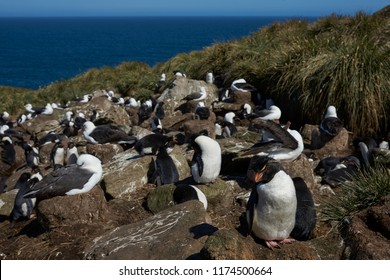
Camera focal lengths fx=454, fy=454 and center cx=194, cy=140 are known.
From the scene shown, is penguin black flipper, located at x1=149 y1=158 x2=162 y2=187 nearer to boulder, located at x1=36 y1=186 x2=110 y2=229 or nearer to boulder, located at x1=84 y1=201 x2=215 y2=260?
boulder, located at x1=36 y1=186 x2=110 y2=229

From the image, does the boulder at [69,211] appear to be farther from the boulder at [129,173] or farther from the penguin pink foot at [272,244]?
the penguin pink foot at [272,244]

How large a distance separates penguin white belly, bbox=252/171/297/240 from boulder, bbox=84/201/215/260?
549 mm

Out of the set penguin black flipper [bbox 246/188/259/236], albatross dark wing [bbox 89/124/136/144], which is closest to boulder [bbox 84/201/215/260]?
penguin black flipper [bbox 246/188/259/236]

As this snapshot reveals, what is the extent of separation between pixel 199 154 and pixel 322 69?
4730 mm

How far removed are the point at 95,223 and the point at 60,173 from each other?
922 millimetres

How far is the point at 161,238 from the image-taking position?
4.92 metres

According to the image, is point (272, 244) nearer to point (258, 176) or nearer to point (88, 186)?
point (258, 176)

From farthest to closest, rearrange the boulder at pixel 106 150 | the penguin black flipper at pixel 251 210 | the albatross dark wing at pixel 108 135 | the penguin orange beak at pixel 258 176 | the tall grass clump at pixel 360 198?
the albatross dark wing at pixel 108 135, the boulder at pixel 106 150, the tall grass clump at pixel 360 198, the penguin black flipper at pixel 251 210, the penguin orange beak at pixel 258 176

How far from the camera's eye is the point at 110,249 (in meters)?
5.00

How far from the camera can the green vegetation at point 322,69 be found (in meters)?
9.75

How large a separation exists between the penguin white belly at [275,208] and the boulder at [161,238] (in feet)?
1.80

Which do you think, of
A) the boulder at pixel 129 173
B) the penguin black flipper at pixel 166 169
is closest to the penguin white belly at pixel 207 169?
the penguin black flipper at pixel 166 169
